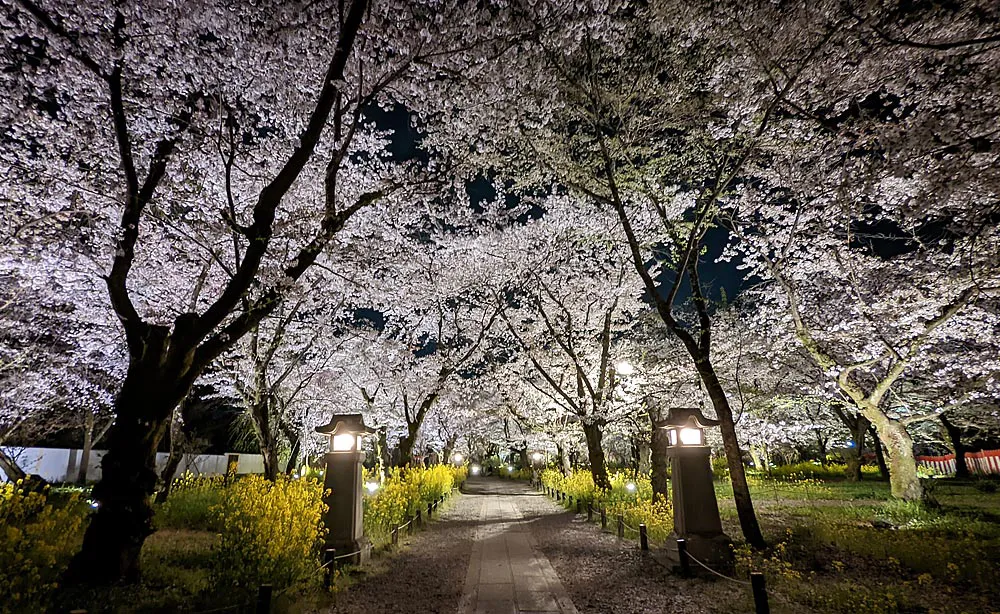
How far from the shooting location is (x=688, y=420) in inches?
352

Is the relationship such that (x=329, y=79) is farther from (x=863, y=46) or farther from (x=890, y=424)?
(x=890, y=424)

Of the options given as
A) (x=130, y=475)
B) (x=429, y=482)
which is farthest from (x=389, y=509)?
(x=429, y=482)

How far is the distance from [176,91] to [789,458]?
2086 inches

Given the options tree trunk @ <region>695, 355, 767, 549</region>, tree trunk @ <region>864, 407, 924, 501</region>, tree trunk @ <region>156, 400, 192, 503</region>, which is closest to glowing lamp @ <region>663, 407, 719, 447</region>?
tree trunk @ <region>695, 355, 767, 549</region>

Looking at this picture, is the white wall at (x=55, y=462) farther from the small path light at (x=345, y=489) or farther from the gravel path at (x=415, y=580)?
the small path light at (x=345, y=489)

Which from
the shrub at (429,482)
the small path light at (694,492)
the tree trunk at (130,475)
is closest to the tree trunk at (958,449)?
the small path light at (694,492)

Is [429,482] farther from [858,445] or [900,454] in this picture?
[858,445]

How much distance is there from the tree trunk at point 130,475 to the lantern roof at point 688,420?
8458 mm

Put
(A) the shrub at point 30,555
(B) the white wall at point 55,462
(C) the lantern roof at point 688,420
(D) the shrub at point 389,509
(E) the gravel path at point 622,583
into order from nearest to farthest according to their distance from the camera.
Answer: (A) the shrub at point 30,555
(E) the gravel path at point 622,583
(C) the lantern roof at point 688,420
(D) the shrub at point 389,509
(B) the white wall at point 55,462

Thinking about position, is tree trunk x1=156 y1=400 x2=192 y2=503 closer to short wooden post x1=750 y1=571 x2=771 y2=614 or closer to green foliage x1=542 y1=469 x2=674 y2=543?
green foliage x1=542 y1=469 x2=674 y2=543

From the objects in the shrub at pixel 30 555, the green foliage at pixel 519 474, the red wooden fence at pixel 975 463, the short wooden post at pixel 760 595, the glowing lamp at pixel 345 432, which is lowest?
the green foliage at pixel 519 474

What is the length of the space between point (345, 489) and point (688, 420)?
268 inches

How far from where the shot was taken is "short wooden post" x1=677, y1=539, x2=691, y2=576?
784cm

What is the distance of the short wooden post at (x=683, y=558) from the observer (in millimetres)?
7836
